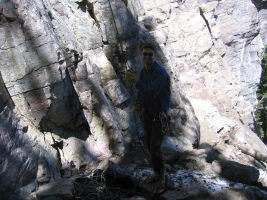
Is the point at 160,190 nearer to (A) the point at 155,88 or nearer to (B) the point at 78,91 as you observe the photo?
(A) the point at 155,88

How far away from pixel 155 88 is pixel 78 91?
286cm

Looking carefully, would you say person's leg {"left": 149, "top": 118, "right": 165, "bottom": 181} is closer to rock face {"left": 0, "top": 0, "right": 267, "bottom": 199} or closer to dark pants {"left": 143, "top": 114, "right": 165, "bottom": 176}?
dark pants {"left": 143, "top": 114, "right": 165, "bottom": 176}

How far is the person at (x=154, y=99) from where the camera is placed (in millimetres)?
3329

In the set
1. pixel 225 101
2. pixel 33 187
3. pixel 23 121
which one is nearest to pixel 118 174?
pixel 33 187

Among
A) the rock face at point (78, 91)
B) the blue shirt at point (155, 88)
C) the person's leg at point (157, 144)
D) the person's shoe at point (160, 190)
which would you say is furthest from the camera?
the rock face at point (78, 91)

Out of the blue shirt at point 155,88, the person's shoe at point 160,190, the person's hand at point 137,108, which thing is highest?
the blue shirt at point 155,88

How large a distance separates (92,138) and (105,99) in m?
1.00

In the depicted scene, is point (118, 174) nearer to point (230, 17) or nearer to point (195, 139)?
point (195, 139)

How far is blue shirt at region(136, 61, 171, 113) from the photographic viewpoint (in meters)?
3.30

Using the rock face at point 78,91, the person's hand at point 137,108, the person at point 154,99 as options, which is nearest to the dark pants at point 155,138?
the person at point 154,99

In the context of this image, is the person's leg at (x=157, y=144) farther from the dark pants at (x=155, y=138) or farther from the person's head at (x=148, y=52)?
the person's head at (x=148, y=52)

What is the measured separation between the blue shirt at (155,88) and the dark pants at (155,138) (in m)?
0.20

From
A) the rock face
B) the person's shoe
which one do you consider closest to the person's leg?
the person's shoe

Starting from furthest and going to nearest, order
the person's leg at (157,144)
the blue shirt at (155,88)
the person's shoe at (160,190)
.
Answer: the person's shoe at (160,190), the person's leg at (157,144), the blue shirt at (155,88)
